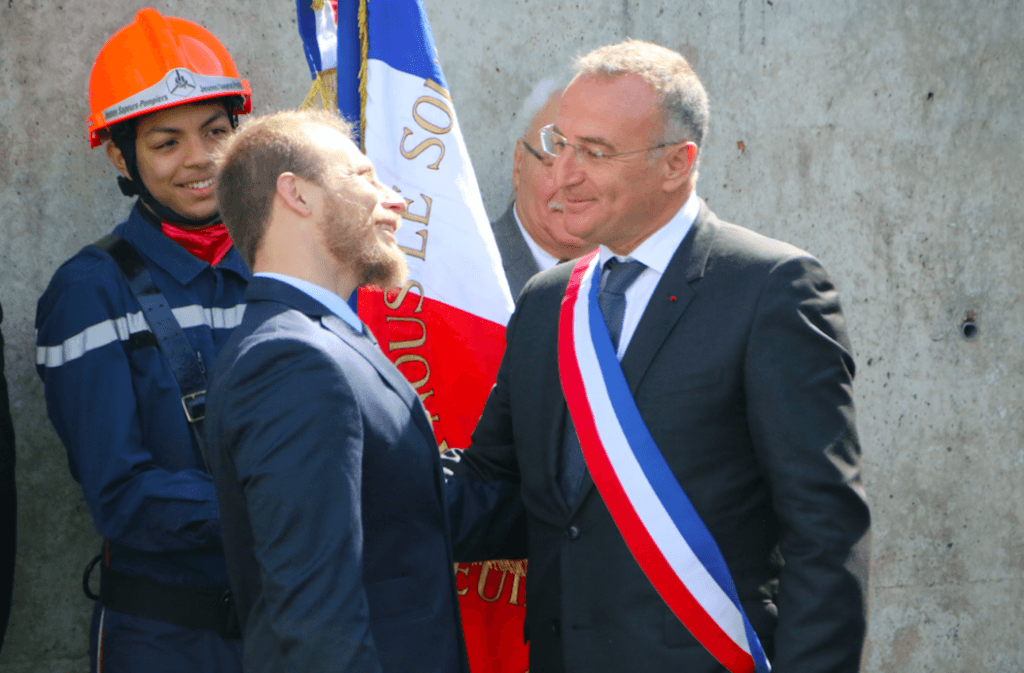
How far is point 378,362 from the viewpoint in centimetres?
172

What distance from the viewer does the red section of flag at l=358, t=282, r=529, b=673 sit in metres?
2.57

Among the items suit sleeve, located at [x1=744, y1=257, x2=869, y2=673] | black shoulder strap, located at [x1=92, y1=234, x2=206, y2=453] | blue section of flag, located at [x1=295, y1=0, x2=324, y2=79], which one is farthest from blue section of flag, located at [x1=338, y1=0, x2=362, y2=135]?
suit sleeve, located at [x1=744, y1=257, x2=869, y2=673]

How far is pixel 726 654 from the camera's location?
1.72 m

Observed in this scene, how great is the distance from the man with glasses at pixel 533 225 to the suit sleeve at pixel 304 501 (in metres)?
1.66

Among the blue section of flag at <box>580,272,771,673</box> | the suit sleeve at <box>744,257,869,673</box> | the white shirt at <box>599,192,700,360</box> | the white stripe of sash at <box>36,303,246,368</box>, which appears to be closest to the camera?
the suit sleeve at <box>744,257,869,673</box>

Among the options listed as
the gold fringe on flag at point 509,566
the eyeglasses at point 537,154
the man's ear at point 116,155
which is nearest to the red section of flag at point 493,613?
the gold fringe on flag at point 509,566

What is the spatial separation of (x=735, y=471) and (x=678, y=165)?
26.0 inches

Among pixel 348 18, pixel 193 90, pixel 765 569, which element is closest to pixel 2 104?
pixel 193 90

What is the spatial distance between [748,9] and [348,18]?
1.89 meters

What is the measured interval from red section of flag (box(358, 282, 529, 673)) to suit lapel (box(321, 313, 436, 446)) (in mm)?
762

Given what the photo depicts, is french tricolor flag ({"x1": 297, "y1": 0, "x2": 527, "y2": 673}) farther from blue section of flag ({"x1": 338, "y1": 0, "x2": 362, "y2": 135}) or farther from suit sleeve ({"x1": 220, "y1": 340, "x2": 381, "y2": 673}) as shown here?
suit sleeve ({"x1": 220, "y1": 340, "x2": 381, "y2": 673})

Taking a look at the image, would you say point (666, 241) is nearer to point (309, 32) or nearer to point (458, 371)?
point (458, 371)

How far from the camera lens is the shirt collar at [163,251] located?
2436 mm

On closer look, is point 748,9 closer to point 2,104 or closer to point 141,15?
point 141,15
